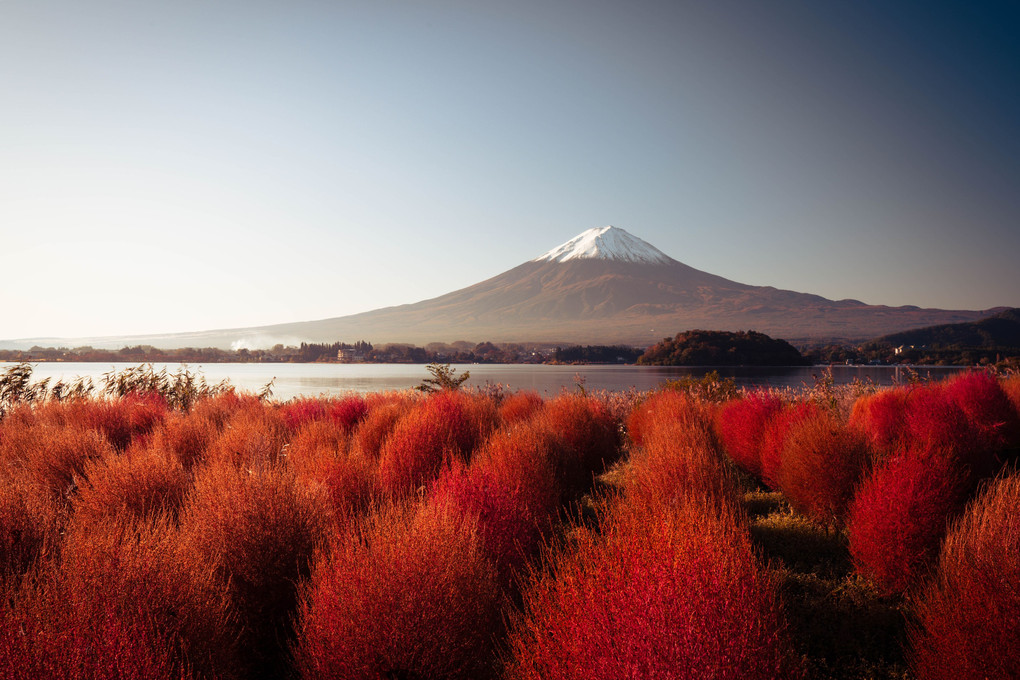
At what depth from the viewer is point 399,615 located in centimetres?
253

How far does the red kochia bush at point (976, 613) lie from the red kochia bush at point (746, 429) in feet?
17.7

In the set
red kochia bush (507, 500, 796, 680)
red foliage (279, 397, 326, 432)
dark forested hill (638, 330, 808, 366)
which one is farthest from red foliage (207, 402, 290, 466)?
dark forested hill (638, 330, 808, 366)

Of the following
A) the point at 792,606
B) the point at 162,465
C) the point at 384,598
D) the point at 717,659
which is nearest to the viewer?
the point at 717,659

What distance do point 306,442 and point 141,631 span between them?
450 centimetres

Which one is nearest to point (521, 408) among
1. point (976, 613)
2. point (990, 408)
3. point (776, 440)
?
point (776, 440)

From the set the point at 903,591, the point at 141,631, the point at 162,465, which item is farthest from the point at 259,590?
the point at 903,591

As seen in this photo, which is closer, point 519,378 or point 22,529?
point 22,529

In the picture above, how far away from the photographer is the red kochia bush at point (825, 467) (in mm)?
6082

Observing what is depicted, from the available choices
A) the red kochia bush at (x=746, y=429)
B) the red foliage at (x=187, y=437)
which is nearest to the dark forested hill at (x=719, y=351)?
the red kochia bush at (x=746, y=429)

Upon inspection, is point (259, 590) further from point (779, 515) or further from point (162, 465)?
point (779, 515)

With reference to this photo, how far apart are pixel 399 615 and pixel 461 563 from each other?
0.49 meters

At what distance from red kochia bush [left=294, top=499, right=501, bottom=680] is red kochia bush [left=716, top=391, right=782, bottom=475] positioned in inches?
279

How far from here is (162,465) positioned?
16.5 feet

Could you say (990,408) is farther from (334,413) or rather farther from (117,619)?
(117,619)
